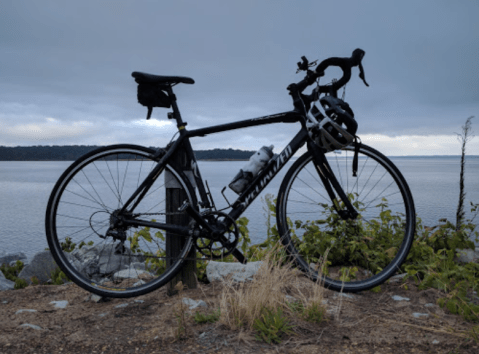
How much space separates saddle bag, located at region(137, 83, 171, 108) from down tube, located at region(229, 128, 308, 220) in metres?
1.07

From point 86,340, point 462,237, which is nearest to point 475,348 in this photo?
point 462,237

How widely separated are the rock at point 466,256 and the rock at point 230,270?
234 cm

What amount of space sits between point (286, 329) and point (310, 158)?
162 cm

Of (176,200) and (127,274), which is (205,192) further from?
(127,274)

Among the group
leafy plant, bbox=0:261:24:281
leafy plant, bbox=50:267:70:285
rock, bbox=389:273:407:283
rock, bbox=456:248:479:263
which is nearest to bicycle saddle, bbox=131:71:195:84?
leafy plant, bbox=50:267:70:285

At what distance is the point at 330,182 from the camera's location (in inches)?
150

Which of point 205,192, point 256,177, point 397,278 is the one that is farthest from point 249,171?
point 397,278

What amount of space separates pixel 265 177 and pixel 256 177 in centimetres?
8

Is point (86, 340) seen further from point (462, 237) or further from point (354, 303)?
point (462, 237)

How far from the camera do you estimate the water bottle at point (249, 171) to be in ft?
11.9

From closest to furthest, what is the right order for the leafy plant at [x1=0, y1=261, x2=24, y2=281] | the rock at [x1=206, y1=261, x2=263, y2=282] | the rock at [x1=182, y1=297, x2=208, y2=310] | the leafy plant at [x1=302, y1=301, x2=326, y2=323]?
the leafy plant at [x1=302, y1=301, x2=326, y2=323] < the rock at [x1=182, y1=297, x2=208, y2=310] < the rock at [x1=206, y1=261, x2=263, y2=282] < the leafy plant at [x1=0, y1=261, x2=24, y2=281]

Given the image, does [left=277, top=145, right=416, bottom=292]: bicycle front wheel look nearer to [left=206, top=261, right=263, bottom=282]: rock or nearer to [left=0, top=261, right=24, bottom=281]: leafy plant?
[left=206, top=261, right=263, bottom=282]: rock

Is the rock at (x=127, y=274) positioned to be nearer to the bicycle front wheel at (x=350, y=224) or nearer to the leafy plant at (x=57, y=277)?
the leafy plant at (x=57, y=277)

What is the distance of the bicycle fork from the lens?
3717mm
